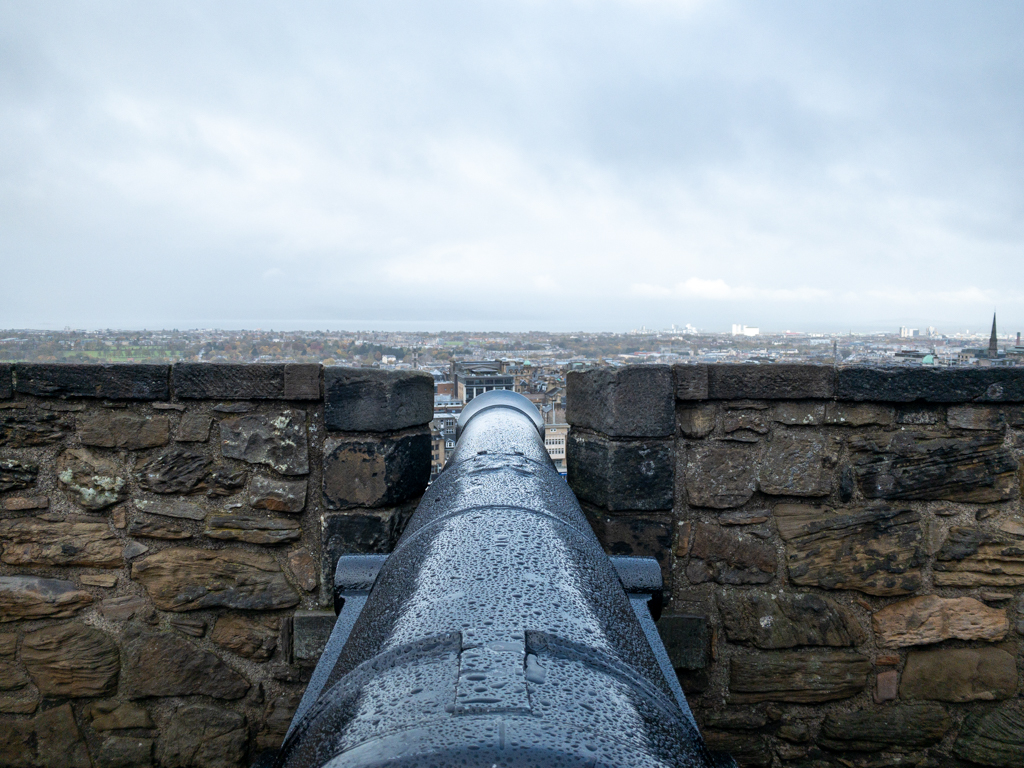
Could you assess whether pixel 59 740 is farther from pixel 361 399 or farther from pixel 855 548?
pixel 855 548

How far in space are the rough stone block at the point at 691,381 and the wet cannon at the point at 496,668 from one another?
1.58 m

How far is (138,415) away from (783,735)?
3.15 metres

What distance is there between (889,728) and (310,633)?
2.56 meters

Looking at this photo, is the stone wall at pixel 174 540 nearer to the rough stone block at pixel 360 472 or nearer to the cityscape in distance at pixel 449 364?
the rough stone block at pixel 360 472

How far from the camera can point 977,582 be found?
2.75 m

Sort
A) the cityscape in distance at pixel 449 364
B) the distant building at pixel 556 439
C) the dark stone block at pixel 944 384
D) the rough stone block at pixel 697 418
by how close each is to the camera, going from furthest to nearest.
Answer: the distant building at pixel 556 439, the cityscape in distance at pixel 449 364, the rough stone block at pixel 697 418, the dark stone block at pixel 944 384

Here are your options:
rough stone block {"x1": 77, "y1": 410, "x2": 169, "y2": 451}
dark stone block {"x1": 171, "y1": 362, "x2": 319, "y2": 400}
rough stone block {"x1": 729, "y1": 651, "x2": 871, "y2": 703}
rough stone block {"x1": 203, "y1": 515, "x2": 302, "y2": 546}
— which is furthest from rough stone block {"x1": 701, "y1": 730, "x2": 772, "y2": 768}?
rough stone block {"x1": 77, "y1": 410, "x2": 169, "y2": 451}

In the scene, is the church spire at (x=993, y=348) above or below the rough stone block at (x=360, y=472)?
above

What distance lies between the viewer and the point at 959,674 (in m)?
2.77

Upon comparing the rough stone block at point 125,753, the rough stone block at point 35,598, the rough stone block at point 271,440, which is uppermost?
the rough stone block at point 271,440

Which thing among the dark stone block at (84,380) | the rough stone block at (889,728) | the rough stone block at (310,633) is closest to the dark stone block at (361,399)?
the dark stone block at (84,380)

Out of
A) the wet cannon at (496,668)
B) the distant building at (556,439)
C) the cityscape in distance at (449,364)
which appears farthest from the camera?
the distant building at (556,439)

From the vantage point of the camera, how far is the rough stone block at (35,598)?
2.73 m

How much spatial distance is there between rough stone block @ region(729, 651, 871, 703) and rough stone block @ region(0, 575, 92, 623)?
116 inches
